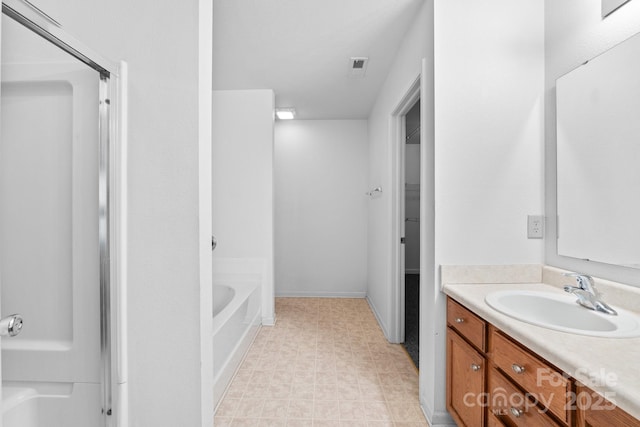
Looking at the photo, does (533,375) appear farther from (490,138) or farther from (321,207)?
(321,207)

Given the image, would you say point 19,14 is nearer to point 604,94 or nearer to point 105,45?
point 105,45

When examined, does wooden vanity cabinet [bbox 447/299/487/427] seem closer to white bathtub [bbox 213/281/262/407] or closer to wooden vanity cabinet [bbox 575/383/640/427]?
wooden vanity cabinet [bbox 575/383/640/427]

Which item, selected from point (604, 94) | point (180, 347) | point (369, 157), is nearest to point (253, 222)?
point (369, 157)

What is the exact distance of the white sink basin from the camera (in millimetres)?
1011

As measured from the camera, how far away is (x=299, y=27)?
2.12 metres

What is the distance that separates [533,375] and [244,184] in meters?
2.81

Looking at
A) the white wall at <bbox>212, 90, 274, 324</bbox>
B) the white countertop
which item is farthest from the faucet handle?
the white wall at <bbox>212, 90, 274, 324</bbox>

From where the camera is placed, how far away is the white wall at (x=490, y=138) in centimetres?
164

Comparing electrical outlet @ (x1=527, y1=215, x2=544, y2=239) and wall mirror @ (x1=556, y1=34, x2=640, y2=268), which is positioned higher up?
wall mirror @ (x1=556, y1=34, x2=640, y2=268)

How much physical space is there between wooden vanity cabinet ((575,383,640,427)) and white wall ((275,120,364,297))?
11.1ft

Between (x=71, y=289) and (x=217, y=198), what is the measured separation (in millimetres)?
2150

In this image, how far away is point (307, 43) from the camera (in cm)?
230

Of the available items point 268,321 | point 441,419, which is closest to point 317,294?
point 268,321

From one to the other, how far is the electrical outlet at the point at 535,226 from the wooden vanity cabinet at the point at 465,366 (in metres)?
0.58
